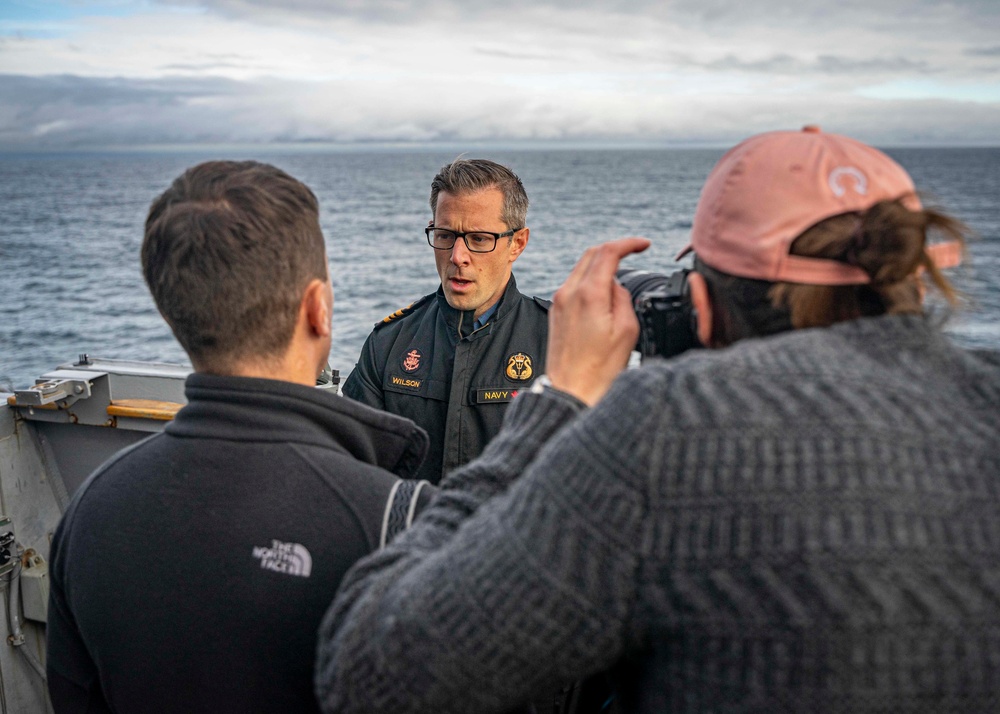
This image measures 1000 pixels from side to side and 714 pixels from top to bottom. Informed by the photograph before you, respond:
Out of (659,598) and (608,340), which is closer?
(659,598)

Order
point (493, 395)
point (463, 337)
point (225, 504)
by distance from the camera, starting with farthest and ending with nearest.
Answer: point (463, 337)
point (493, 395)
point (225, 504)

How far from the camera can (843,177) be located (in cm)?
111

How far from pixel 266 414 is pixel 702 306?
755 mm

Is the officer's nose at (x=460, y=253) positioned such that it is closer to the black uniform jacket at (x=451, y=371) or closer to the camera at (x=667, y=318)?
the black uniform jacket at (x=451, y=371)

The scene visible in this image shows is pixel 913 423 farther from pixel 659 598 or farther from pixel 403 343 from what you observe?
pixel 403 343

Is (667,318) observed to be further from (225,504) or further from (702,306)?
(225,504)

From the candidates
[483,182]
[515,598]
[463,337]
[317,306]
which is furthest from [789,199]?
[483,182]

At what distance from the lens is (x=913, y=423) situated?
0.96 meters

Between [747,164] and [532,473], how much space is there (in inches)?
21.0

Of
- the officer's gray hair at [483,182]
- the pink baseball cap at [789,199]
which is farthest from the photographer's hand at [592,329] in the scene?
the officer's gray hair at [483,182]

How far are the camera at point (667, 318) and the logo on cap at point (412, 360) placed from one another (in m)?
1.86

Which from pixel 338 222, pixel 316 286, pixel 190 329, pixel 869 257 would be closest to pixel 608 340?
pixel 869 257

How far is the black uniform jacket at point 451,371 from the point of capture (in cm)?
305

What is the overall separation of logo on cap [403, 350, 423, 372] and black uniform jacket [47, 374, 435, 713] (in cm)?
170
